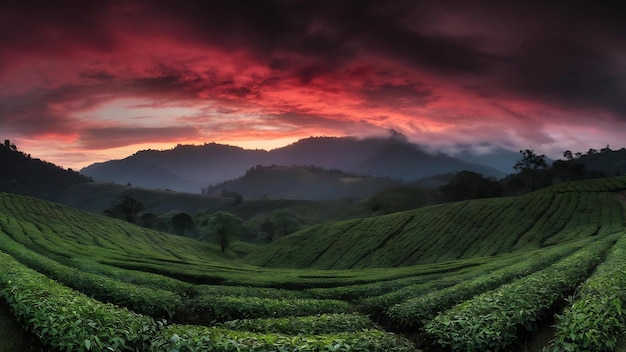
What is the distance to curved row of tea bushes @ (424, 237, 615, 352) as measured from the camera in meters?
18.5

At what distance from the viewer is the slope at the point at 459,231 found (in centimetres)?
9994

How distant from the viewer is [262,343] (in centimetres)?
1627

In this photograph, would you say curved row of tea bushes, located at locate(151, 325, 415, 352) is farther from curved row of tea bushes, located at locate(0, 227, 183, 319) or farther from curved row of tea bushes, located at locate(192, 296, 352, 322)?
curved row of tea bushes, located at locate(0, 227, 183, 319)

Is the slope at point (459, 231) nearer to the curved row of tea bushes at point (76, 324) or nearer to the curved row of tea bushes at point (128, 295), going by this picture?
the curved row of tea bushes at point (128, 295)

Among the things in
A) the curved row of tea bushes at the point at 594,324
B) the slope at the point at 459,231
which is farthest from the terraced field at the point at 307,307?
the slope at the point at 459,231

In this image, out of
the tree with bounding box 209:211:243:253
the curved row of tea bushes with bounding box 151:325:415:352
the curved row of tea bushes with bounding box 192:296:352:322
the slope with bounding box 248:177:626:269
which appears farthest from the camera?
the tree with bounding box 209:211:243:253

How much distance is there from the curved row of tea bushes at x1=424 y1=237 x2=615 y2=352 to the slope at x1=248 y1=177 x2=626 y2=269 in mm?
73699

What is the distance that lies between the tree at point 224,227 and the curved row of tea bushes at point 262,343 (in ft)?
453

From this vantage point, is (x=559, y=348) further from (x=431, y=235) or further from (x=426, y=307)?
(x=431, y=235)

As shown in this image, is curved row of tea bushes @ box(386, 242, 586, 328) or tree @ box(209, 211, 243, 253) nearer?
curved row of tea bushes @ box(386, 242, 586, 328)

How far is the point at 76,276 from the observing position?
34.9 m

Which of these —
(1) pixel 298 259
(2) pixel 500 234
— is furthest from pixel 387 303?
(1) pixel 298 259

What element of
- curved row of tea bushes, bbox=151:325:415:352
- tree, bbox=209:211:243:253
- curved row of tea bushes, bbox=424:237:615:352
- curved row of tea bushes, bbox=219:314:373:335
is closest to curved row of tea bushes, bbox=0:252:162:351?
curved row of tea bushes, bbox=151:325:415:352

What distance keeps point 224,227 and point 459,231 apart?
86.6m
